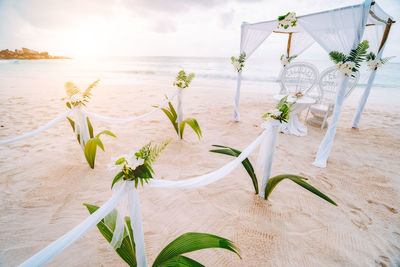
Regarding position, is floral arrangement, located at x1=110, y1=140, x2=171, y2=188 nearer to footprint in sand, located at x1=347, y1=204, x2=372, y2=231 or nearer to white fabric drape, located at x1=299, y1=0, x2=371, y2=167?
footprint in sand, located at x1=347, y1=204, x2=372, y2=231

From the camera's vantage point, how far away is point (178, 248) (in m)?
1.16

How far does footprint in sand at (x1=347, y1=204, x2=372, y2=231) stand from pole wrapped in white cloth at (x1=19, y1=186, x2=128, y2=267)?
244 cm

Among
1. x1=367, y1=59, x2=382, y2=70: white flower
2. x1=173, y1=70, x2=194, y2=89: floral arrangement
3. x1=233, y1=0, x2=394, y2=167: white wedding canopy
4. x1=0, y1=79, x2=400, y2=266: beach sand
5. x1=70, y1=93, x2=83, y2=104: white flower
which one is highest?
x1=233, y1=0, x2=394, y2=167: white wedding canopy

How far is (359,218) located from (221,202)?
5.14 feet

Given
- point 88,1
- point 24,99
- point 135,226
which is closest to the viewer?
point 135,226

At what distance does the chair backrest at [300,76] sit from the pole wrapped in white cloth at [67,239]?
4919mm

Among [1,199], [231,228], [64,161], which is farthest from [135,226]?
[64,161]

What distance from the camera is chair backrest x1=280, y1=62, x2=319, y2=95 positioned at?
14.9ft

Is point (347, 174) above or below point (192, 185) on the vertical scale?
below

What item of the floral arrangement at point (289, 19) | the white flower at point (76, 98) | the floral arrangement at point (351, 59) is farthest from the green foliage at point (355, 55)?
the white flower at point (76, 98)

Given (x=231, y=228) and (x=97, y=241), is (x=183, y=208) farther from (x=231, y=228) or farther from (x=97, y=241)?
(x=97, y=241)

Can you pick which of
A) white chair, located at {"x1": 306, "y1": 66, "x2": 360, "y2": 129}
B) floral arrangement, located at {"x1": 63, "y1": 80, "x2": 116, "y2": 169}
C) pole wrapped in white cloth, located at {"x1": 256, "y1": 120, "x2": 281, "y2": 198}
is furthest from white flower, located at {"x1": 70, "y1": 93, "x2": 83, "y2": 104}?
white chair, located at {"x1": 306, "y1": 66, "x2": 360, "y2": 129}

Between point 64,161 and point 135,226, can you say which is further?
point 64,161

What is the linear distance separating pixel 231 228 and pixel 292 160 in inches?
75.2
